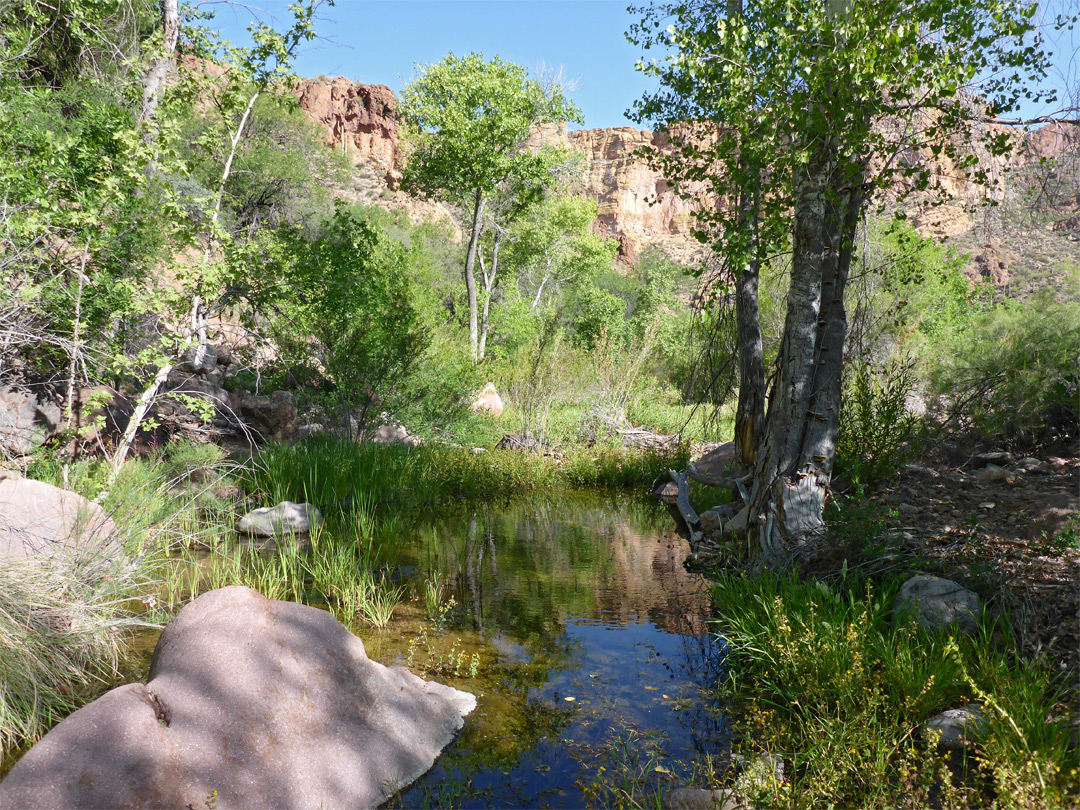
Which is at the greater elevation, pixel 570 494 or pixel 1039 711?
pixel 1039 711

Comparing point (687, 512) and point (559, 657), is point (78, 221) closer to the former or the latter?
point (559, 657)

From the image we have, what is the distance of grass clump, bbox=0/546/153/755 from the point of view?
9.52 feet

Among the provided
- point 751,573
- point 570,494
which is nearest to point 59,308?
point 751,573

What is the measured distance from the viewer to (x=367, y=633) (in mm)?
4477

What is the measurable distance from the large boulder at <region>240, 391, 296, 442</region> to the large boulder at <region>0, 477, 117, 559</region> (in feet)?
20.5

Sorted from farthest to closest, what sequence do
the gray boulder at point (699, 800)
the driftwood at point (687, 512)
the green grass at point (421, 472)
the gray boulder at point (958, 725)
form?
the green grass at point (421, 472)
the driftwood at point (687, 512)
the gray boulder at point (958, 725)
the gray boulder at point (699, 800)

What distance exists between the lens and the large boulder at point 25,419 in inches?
252

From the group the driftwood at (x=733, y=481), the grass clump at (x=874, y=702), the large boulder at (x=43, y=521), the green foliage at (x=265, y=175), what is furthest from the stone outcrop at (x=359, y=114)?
the grass clump at (x=874, y=702)

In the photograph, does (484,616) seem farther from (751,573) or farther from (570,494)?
(570,494)

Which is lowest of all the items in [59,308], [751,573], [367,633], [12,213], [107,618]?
[367,633]

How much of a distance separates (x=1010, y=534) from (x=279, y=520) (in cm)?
634

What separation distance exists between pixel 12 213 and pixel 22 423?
293 centimetres

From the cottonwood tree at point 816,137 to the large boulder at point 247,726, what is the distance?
2.98 metres

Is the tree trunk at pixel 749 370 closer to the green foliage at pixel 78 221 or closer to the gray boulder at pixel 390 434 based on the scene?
the green foliage at pixel 78 221
